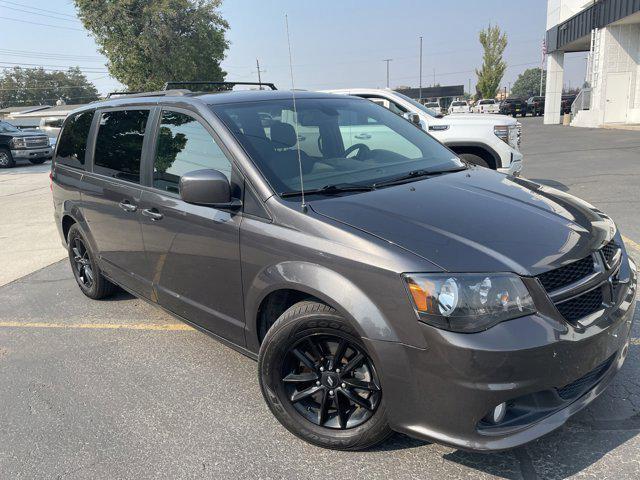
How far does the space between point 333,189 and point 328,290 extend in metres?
0.70

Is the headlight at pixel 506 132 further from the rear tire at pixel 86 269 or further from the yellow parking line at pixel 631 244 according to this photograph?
the rear tire at pixel 86 269

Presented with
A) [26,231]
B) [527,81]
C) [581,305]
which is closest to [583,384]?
[581,305]

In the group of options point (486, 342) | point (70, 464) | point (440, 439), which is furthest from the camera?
point (70, 464)

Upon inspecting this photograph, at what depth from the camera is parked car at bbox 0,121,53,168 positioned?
67.9 feet

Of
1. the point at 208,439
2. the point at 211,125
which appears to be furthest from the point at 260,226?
the point at 208,439

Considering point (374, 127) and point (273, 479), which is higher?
point (374, 127)

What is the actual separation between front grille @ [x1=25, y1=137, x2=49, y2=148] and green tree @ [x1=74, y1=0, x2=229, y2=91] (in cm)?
A: 1199

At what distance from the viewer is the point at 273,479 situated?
8.25 feet

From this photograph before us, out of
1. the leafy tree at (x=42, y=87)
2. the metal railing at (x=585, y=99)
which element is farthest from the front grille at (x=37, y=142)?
the leafy tree at (x=42, y=87)

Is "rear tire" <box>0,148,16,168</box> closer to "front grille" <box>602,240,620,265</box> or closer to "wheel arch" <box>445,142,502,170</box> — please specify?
"wheel arch" <box>445,142,502,170</box>

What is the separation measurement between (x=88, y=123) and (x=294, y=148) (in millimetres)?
2521

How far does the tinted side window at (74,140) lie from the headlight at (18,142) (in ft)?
59.3

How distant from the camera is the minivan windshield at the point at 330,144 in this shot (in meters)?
3.04

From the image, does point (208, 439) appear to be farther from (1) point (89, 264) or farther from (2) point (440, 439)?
(1) point (89, 264)
